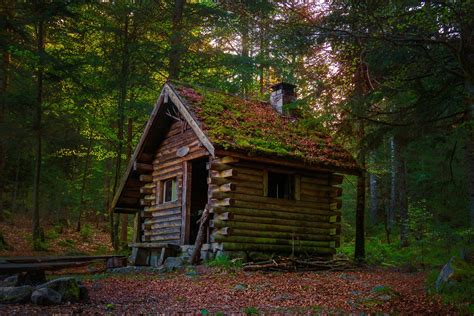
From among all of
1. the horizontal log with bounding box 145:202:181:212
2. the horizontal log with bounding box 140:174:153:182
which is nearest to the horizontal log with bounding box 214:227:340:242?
the horizontal log with bounding box 145:202:181:212

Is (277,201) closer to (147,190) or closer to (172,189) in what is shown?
(172,189)

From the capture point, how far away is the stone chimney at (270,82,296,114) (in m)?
19.9

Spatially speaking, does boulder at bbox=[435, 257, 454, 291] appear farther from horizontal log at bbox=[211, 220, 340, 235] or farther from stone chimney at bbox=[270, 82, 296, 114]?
stone chimney at bbox=[270, 82, 296, 114]

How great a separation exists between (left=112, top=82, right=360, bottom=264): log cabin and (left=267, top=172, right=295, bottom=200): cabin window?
0.04 meters

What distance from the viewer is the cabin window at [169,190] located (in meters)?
18.1

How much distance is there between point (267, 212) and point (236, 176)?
185cm

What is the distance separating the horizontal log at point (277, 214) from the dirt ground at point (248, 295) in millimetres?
2373

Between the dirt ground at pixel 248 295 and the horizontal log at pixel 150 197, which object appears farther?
the horizontal log at pixel 150 197

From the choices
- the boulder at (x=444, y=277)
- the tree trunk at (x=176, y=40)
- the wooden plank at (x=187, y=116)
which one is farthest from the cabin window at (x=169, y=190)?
the boulder at (x=444, y=277)

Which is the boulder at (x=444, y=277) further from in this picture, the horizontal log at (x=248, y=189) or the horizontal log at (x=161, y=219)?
the horizontal log at (x=161, y=219)

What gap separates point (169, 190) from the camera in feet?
60.6

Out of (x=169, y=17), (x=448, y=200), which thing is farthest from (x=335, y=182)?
(x=169, y=17)

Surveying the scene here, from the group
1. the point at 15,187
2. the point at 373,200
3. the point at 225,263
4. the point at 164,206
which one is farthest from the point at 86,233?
the point at 373,200

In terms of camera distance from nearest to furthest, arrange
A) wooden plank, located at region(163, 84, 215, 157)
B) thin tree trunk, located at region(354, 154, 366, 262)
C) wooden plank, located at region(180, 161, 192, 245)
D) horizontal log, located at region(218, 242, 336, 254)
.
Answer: wooden plank, located at region(163, 84, 215, 157) < horizontal log, located at region(218, 242, 336, 254) < wooden plank, located at region(180, 161, 192, 245) < thin tree trunk, located at region(354, 154, 366, 262)
